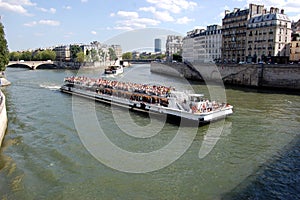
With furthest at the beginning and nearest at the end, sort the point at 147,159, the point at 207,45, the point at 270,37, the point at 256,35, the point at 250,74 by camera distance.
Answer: the point at 207,45 → the point at 256,35 → the point at 270,37 → the point at 250,74 → the point at 147,159

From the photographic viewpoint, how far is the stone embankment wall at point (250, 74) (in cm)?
4533

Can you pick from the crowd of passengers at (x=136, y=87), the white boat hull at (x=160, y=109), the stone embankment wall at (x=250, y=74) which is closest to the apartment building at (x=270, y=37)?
the stone embankment wall at (x=250, y=74)

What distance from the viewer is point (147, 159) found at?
1677 cm

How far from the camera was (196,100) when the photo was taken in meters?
25.4

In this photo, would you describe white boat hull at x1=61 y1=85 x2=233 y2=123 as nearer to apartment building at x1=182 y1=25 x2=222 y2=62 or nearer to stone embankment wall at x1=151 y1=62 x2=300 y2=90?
stone embankment wall at x1=151 y1=62 x2=300 y2=90

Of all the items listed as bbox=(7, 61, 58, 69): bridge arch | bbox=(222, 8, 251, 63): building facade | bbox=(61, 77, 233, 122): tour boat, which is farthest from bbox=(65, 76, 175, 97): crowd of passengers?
bbox=(7, 61, 58, 69): bridge arch

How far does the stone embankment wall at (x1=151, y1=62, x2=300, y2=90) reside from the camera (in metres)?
45.3

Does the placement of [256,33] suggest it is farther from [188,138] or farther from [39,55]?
[39,55]

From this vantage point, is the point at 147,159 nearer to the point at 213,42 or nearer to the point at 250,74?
the point at 250,74

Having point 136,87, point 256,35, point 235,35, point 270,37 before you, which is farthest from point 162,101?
point 235,35

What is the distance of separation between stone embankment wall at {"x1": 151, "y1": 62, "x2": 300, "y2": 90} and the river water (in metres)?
18.8

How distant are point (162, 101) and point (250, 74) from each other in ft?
96.2

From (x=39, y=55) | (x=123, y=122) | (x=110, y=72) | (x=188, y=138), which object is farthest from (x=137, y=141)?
(x=39, y=55)

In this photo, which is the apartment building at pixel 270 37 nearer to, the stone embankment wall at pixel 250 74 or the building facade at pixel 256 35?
the building facade at pixel 256 35
